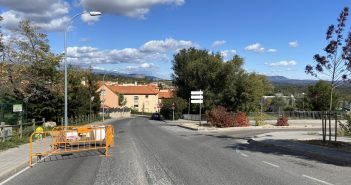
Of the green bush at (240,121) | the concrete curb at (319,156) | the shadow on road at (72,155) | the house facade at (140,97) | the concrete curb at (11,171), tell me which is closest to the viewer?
the concrete curb at (11,171)

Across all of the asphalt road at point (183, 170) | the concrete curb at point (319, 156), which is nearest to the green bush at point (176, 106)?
the concrete curb at point (319, 156)

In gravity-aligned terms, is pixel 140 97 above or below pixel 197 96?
above

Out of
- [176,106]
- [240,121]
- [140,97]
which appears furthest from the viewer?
[140,97]

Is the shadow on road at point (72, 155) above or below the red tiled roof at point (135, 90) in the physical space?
below

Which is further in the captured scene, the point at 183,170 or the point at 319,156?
the point at 319,156

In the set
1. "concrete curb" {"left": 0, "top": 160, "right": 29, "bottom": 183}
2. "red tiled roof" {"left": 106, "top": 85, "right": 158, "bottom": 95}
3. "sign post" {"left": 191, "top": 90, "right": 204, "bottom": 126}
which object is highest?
"red tiled roof" {"left": 106, "top": 85, "right": 158, "bottom": 95}

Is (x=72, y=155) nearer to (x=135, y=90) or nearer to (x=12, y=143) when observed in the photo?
(x=12, y=143)

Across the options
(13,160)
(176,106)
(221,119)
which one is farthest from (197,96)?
(13,160)

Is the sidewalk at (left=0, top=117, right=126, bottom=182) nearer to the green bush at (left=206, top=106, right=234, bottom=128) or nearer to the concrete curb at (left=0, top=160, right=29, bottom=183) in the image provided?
the concrete curb at (left=0, top=160, right=29, bottom=183)

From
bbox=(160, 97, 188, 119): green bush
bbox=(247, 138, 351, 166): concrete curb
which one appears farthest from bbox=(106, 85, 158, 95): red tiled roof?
bbox=(247, 138, 351, 166): concrete curb

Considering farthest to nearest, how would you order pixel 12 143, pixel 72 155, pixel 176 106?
pixel 176 106 < pixel 12 143 < pixel 72 155

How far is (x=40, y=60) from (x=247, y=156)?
2588 centimetres

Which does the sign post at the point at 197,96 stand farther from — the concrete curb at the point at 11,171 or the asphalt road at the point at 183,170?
the concrete curb at the point at 11,171

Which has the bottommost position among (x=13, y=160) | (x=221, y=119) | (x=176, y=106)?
(x=13, y=160)
